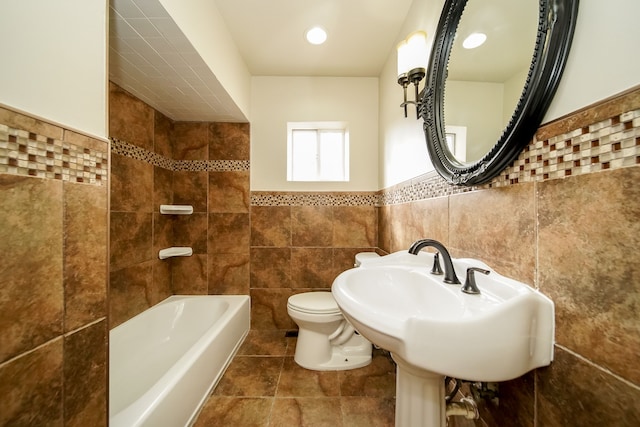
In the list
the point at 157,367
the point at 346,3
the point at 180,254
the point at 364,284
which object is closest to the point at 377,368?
the point at 364,284

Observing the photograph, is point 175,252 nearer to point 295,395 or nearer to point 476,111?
point 295,395

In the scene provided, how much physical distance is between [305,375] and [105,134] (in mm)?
1593

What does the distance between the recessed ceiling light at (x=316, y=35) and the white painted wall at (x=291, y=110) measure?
415 millimetres

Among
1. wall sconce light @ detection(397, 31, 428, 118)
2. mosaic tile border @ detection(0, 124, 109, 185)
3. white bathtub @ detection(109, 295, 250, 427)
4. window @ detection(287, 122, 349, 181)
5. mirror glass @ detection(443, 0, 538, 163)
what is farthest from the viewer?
window @ detection(287, 122, 349, 181)

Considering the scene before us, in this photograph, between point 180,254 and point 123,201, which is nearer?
point 123,201

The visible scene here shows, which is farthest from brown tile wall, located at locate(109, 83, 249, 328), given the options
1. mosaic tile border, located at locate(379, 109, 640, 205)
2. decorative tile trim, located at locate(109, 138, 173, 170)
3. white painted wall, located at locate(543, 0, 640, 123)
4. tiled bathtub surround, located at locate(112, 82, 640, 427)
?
white painted wall, located at locate(543, 0, 640, 123)

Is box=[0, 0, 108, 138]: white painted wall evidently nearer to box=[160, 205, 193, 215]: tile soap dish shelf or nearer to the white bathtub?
the white bathtub

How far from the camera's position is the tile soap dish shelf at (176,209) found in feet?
5.95

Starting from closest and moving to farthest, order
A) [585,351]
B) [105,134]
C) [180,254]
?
[585,351] < [105,134] < [180,254]

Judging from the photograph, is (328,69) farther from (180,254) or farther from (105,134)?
(180,254)

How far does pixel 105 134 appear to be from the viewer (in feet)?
2.35

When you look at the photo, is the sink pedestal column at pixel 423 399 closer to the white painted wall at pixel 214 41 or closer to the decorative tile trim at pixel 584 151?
the decorative tile trim at pixel 584 151

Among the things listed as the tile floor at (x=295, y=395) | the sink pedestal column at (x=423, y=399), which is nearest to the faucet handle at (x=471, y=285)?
the sink pedestal column at (x=423, y=399)

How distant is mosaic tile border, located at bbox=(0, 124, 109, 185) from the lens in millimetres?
502
